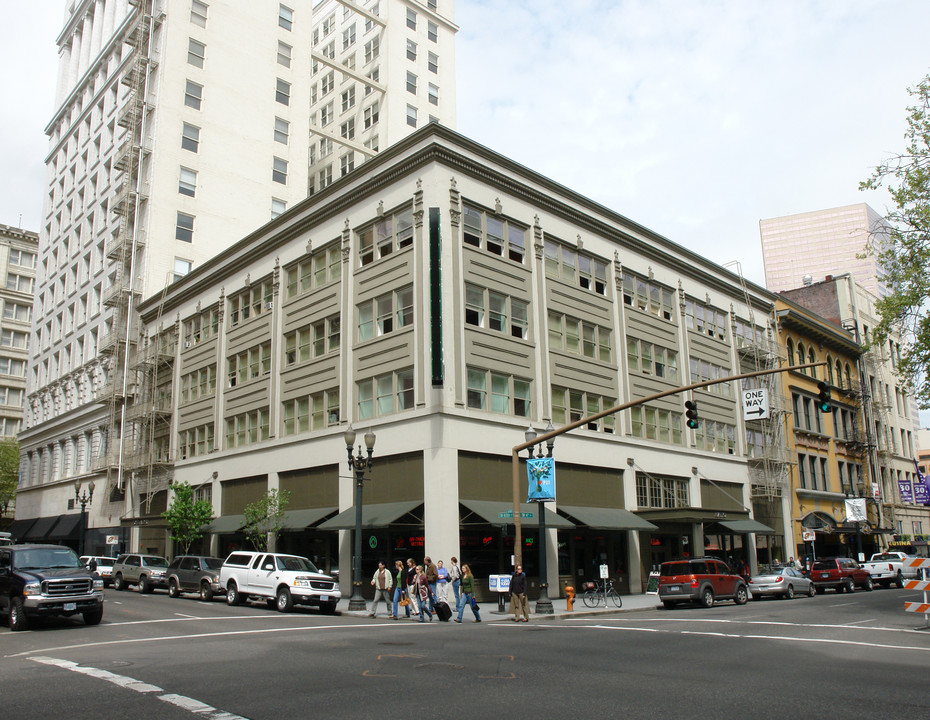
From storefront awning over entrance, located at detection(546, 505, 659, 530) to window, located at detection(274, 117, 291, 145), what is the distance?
40.6 m

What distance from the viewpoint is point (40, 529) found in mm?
61031

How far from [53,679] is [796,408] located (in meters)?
52.8

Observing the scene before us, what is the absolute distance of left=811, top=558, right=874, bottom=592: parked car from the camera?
3866 centimetres

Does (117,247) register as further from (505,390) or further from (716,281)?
(716,281)

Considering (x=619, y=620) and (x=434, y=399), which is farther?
(x=434, y=399)

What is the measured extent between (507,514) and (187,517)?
19823 millimetres

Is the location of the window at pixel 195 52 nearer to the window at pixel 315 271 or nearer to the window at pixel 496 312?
the window at pixel 315 271

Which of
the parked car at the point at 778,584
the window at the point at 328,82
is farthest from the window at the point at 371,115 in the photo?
the parked car at the point at 778,584

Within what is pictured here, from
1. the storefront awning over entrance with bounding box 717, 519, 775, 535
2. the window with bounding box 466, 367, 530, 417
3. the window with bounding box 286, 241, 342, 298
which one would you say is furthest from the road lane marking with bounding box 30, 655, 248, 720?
the storefront awning over entrance with bounding box 717, 519, 775, 535

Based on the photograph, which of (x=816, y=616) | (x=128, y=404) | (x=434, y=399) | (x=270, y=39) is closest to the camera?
(x=816, y=616)

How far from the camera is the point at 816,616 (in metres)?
23.5

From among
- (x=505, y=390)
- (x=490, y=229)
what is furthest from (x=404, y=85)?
(x=505, y=390)

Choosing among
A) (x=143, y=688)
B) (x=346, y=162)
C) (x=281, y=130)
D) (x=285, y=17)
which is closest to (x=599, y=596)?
(x=143, y=688)

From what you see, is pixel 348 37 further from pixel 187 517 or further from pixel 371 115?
pixel 187 517
